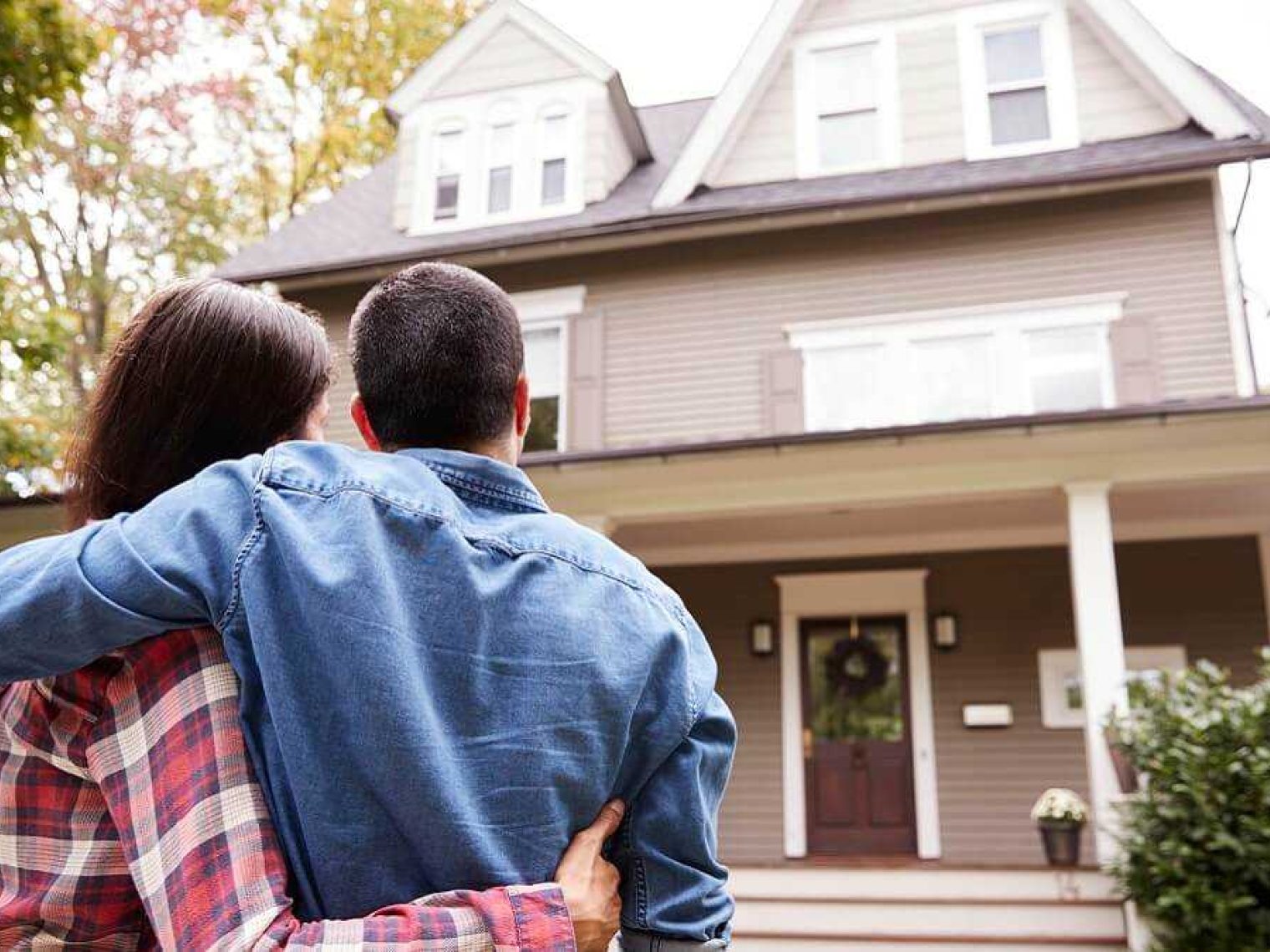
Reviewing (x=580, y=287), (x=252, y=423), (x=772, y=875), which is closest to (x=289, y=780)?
(x=252, y=423)

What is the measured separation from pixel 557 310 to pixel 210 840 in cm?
911

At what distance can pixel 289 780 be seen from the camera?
915 millimetres

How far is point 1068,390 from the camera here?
335 inches

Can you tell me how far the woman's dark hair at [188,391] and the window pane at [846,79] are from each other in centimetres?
941

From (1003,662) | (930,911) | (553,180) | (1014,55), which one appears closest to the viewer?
(930,911)

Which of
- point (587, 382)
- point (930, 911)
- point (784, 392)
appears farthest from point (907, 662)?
point (587, 382)

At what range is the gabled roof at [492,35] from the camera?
34.5ft

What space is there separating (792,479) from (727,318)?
2.94m

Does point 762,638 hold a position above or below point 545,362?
below

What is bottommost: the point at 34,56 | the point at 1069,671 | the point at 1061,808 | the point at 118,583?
the point at 1061,808

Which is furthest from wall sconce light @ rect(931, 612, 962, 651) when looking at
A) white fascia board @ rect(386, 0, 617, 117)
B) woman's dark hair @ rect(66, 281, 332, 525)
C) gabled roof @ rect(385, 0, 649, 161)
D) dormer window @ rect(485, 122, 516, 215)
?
woman's dark hair @ rect(66, 281, 332, 525)

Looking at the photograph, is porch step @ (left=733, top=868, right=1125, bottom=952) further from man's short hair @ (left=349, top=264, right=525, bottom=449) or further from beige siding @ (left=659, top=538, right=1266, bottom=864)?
man's short hair @ (left=349, top=264, right=525, bottom=449)

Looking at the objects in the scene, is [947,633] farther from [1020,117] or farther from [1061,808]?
[1020,117]

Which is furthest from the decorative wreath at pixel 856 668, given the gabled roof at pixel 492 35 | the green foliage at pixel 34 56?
the green foliage at pixel 34 56
